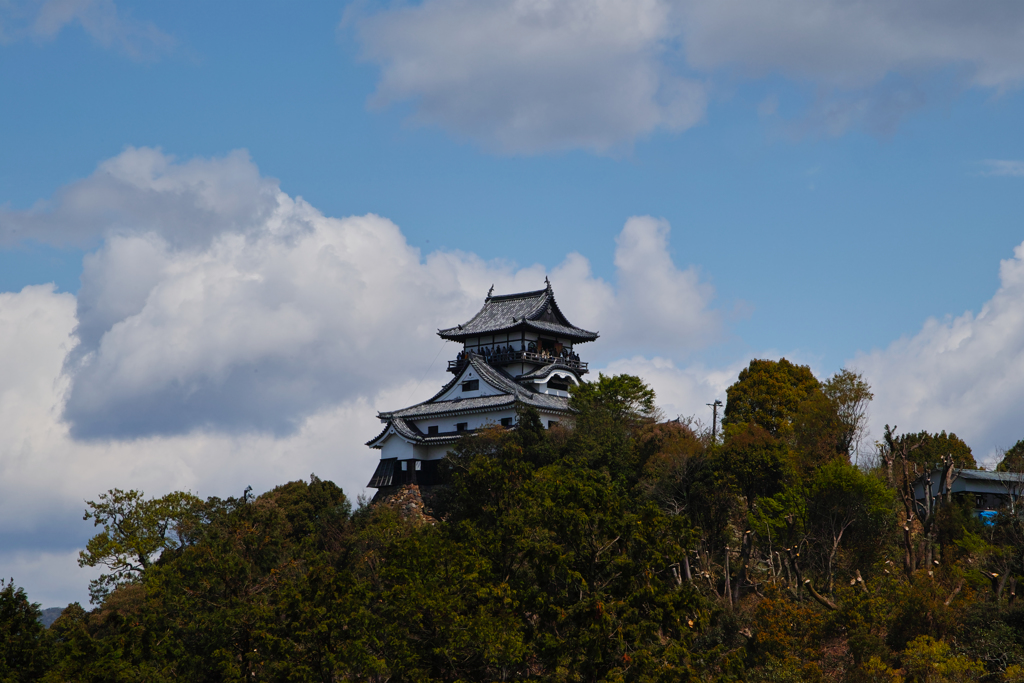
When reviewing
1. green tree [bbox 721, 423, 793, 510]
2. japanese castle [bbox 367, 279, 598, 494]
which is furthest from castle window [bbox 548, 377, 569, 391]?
green tree [bbox 721, 423, 793, 510]

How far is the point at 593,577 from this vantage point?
82.4 feet

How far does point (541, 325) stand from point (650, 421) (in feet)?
45.0

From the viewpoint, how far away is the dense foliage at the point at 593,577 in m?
24.9

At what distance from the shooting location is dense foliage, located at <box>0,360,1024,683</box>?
2492 centimetres

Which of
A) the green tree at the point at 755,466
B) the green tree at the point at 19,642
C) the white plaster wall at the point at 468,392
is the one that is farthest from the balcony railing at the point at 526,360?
the green tree at the point at 19,642

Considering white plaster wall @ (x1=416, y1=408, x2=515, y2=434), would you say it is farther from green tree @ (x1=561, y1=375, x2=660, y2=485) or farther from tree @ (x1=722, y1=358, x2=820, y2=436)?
tree @ (x1=722, y1=358, x2=820, y2=436)

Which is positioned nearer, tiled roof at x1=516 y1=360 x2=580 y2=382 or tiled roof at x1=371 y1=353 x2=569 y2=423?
tiled roof at x1=371 y1=353 x2=569 y2=423

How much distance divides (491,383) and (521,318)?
18.2 ft

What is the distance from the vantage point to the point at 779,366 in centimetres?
5147

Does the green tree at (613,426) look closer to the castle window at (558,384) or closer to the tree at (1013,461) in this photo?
the castle window at (558,384)

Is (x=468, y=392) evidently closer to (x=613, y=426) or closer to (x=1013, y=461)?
(x=613, y=426)

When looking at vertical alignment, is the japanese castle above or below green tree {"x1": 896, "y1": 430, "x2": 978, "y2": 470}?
above

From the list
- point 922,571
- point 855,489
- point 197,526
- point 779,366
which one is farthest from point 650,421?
point 197,526

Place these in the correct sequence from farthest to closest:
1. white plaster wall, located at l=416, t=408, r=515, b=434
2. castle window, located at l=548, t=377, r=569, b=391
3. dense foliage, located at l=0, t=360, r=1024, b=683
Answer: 1. castle window, located at l=548, t=377, r=569, b=391
2. white plaster wall, located at l=416, t=408, r=515, b=434
3. dense foliage, located at l=0, t=360, r=1024, b=683
